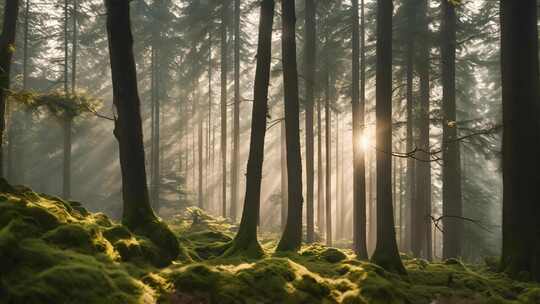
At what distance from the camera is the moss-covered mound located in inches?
203

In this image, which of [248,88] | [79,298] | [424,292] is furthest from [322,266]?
[248,88]

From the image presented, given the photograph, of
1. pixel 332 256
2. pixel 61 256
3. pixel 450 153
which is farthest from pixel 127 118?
pixel 450 153

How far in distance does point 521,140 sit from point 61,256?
10267 millimetres

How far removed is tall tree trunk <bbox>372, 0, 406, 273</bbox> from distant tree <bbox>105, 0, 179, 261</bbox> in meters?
5.56

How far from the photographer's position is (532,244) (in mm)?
10570

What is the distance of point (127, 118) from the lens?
10.1 m

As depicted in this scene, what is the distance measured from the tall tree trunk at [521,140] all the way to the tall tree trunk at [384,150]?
2.79 m

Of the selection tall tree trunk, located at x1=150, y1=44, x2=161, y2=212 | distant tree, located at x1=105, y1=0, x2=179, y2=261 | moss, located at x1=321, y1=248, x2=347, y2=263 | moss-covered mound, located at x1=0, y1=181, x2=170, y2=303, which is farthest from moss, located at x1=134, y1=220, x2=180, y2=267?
tall tree trunk, located at x1=150, y1=44, x2=161, y2=212

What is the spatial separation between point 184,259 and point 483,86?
43899 mm

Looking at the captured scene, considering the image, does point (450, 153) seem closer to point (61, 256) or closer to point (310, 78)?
point (310, 78)

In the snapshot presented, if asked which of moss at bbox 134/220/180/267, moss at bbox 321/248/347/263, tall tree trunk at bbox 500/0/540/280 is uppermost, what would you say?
tall tree trunk at bbox 500/0/540/280

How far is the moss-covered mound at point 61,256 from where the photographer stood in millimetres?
5160

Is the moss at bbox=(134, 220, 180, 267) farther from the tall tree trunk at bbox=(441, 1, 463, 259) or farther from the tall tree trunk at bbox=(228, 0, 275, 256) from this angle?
the tall tree trunk at bbox=(441, 1, 463, 259)

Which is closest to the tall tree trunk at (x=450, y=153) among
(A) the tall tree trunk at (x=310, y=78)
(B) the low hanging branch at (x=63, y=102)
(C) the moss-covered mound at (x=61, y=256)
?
(A) the tall tree trunk at (x=310, y=78)
